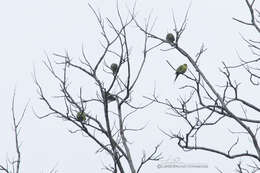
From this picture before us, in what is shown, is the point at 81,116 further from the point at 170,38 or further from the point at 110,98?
the point at 170,38

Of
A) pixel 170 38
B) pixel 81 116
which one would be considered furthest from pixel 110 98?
pixel 170 38

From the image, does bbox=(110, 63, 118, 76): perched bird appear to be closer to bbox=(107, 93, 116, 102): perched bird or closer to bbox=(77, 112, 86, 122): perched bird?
bbox=(107, 93, 116, 102): perched bird

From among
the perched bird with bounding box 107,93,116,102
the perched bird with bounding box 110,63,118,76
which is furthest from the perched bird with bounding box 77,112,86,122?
the perched bird with bounding box 110,63,118,76

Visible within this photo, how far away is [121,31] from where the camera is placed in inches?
218

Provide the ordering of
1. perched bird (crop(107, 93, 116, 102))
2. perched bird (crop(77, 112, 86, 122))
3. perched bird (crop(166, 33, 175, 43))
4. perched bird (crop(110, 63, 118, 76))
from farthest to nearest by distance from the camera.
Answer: perched bird (crop(166, 33, 175, 43)) < perched bird (crop(110, 63, 118, 76)) < perched bird (crop(107, 93, 116, 102)) < perched bird (crop(77, 112, 86, 122))

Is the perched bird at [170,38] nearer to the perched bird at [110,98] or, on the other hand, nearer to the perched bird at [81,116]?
the perched bird at [110,98]

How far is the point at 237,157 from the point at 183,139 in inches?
29.2

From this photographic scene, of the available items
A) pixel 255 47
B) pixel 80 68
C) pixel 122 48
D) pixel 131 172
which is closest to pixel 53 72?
pixel 80 68

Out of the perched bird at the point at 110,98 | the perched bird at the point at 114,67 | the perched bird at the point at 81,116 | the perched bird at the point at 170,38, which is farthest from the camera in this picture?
the perched bird at the point at 170,38

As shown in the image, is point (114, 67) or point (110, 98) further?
point (114, 67)

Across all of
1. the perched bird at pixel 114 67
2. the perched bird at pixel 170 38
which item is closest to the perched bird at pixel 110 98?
the perched bird at pixel 114 67

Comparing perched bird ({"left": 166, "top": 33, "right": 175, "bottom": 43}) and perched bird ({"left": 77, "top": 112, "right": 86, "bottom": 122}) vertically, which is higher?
perched bird ({"left": 166, "top": 33, "right": 175, "bottom": 43})

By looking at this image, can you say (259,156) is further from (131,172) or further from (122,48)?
(122,48)

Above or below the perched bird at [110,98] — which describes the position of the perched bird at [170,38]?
above
